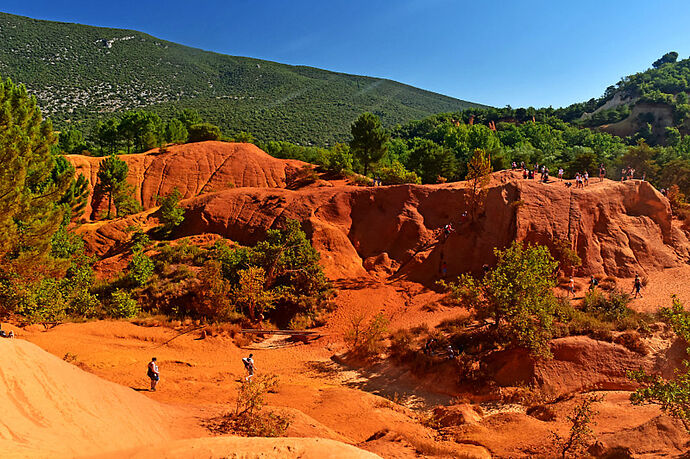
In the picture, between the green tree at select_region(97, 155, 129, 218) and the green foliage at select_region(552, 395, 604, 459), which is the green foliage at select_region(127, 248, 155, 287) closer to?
the green tree at select_region(97, 155, 129, 218)

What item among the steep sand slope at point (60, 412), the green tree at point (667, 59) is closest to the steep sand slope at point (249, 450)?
the steep sand slope at point (60, 412)

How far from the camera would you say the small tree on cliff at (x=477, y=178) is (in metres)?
27.5

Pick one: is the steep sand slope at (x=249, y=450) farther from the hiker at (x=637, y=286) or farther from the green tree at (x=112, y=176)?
the green tree at (x=112, y=176)

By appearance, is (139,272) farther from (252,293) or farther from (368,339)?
(368,339)

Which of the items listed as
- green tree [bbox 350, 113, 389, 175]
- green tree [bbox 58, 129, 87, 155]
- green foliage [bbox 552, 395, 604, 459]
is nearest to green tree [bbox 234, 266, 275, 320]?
green foliage [bbox 552, 395, 604, 459]

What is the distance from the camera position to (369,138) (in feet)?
149

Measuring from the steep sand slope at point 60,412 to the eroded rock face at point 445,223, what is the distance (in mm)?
18311

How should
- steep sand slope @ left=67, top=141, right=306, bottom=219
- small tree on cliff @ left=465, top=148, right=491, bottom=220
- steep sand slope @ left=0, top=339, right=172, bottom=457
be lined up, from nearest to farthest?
steep sand slope @ left=0, top=339, right=172, bottom=457
small tree on cliff @ left=465, top=148, right=491, bottom=220
steep sand slope @ left=67, top=141, right=306, bottom=219

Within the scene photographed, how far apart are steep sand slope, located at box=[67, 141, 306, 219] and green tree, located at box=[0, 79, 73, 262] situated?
2909 centimetres

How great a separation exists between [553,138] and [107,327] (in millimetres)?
99422

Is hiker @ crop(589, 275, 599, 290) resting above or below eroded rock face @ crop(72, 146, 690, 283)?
below

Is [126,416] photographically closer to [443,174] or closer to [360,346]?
[360,346]

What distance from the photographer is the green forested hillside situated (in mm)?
94875

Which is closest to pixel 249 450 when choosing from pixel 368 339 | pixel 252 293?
pixel 368 339
